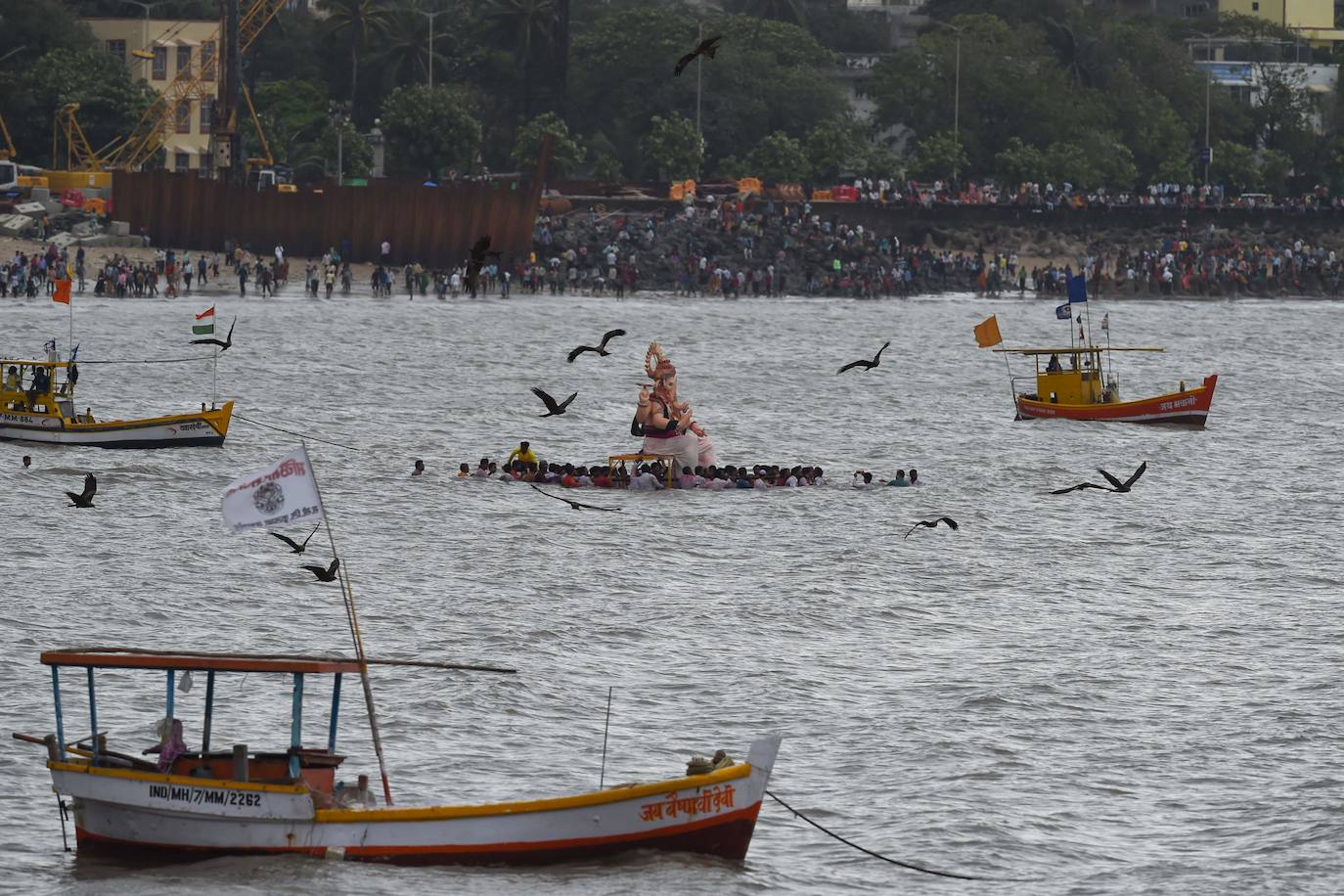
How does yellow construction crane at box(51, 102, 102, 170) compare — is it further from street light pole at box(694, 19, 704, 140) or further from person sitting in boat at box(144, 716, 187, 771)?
person sitting in boat at box(144, 716, 187, 771)

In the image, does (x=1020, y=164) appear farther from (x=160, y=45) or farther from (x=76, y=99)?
(x=76, y=99)

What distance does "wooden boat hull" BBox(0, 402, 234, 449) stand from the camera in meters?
60.5

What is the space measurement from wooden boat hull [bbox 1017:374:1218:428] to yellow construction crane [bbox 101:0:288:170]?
63420 millimetres

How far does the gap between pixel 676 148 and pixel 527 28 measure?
12.6m

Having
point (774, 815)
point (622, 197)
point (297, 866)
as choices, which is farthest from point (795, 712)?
point (622, 197)

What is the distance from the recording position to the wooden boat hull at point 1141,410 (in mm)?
75188

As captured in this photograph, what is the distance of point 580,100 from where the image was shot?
479ft

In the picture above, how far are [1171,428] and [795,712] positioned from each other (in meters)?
45.5

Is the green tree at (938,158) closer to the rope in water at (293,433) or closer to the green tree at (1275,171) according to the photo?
the green tree at (1275,171)

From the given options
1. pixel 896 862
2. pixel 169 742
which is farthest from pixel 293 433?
pixel 169 742

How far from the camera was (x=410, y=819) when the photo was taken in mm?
25875

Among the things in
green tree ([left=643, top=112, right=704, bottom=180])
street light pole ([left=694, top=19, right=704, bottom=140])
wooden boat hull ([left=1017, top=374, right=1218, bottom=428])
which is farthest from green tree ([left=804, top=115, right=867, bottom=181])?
wooden boat hull ([left=1017, top=374, right=1218, bottom=428])

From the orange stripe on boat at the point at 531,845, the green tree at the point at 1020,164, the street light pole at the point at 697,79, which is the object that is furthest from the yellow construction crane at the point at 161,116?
the orange stripe on boat at the point at 531,845

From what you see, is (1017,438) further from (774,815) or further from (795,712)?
(774,815)
